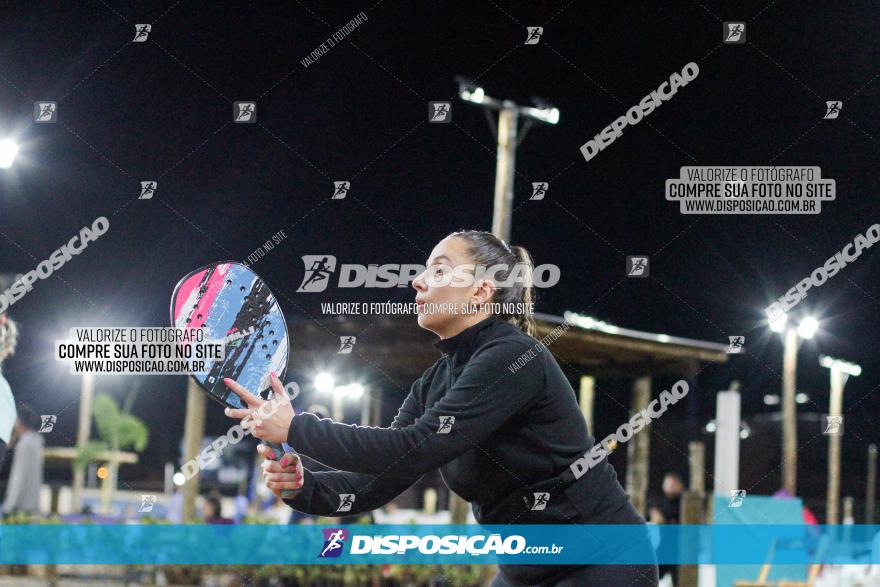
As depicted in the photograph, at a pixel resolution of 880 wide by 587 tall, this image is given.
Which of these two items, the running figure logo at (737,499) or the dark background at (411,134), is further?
the dark background at (411,134)

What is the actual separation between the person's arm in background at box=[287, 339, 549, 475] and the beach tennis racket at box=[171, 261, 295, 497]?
876mm

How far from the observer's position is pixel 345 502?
2908 mm

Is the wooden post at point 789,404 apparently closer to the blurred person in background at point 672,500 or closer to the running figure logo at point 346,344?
the blurred person in background at point 672,500

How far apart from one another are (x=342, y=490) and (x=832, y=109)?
17.9 ft

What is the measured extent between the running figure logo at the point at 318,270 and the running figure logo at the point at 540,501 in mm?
4413

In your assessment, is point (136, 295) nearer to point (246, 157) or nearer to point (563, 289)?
point (246, 157)

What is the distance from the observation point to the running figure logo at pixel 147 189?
289 inches

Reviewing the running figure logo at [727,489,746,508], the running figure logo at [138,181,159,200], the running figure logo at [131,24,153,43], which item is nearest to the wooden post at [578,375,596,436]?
the running figure logo at [727,489,746,508]

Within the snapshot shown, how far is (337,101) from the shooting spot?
759 centimetres

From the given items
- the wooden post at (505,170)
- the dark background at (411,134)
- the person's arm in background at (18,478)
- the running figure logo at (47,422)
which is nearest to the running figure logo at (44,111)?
the dark background at (411,134)

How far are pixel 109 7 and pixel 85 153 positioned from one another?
113cm

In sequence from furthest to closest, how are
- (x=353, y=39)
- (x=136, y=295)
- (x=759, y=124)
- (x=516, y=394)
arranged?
(x=136, y=295) → (x=353, y=39) → (x=759, y=124) → (x=516, y=394)

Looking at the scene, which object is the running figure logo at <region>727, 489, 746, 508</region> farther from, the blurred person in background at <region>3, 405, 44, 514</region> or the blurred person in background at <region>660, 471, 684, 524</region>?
the blurred person in background at <region>3, 405, 44, 514</region>

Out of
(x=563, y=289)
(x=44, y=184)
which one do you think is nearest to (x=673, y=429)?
(x=563, y=289)
